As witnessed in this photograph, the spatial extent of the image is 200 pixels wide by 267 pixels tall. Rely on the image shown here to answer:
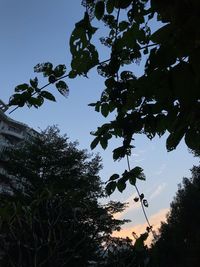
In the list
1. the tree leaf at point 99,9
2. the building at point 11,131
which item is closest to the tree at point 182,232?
the building at point 11,131

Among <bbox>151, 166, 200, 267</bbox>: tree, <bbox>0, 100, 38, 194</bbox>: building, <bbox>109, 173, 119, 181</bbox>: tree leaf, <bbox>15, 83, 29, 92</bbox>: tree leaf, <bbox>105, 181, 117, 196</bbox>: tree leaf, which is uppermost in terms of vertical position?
<bbox>0, 100, 38, 194</bbox>: building

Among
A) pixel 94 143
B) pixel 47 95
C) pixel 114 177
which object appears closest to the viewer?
pixel 47 95

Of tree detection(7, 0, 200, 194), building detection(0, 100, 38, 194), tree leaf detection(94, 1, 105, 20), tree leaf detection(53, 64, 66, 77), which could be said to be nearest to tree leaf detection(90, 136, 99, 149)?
tree detection(7, 0, 200, 194)

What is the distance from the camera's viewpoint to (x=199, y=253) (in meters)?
31.3

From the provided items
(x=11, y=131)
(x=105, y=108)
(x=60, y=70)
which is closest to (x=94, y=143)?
(x=105, y=108)

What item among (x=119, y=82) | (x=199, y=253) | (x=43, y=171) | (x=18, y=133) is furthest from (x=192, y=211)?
(x=18, y=133)

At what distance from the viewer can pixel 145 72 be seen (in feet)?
4.10

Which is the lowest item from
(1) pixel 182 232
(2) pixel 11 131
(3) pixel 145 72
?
(3) pixel 145 72

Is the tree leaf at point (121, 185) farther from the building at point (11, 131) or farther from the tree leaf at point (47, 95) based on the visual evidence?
the building at point (11, 131)

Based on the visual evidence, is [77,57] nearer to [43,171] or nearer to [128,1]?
[128,1]

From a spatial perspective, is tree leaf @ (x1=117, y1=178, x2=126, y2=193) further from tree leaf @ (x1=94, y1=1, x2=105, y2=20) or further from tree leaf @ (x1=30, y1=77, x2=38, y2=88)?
tree leaf @ (x1=94, y1=1, x2=105, y2=20)

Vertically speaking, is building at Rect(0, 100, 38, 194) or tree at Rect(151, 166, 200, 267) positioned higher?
building at Rect(0, 100, 38, 194)

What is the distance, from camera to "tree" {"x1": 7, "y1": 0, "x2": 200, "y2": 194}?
100 cm

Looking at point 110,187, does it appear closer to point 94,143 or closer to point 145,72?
point 94,143
